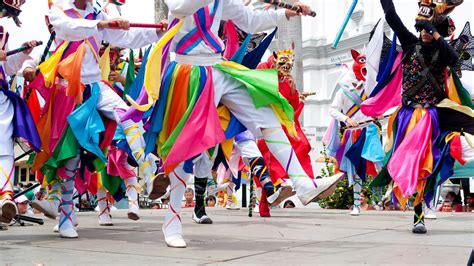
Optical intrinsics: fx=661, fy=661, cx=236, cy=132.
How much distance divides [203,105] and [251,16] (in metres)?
0.87

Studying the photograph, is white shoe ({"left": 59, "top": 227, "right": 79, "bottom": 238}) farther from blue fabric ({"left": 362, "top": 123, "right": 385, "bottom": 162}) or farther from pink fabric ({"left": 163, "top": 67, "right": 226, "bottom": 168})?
blue fabric ({"left": 362, "top": 123, "right": 385, "bottom": 162})

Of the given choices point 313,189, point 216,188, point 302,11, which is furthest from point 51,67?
point 216,188

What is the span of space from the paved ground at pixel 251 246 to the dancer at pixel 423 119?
0.43 m

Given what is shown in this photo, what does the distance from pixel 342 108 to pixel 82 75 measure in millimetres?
5019

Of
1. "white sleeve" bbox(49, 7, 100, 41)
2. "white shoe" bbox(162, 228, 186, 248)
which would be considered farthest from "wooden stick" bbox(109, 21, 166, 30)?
"white shoe" bbox(162, 228, 186, 248)

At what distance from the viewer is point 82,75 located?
541 centimetres

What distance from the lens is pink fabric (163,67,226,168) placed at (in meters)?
4.11

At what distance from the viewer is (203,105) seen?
4.17 meters

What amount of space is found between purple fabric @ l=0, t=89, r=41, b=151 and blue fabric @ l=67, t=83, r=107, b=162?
33cm

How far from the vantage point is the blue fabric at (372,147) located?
901 centimetres

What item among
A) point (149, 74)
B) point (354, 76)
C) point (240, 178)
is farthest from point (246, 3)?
point (240, 178)

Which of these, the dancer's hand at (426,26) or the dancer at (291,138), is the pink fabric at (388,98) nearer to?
the dancer's hand at (426,26)

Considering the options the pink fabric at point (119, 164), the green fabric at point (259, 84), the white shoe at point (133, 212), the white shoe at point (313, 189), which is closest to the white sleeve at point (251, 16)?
the green fabric at point (259, 84)

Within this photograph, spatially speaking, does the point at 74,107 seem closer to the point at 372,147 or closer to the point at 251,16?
the point at 251,16
